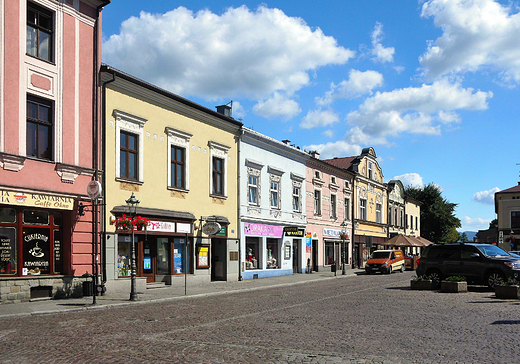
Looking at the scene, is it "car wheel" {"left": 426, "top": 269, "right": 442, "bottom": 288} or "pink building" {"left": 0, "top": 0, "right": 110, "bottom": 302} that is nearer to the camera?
"pink building" {"left": 0, "top": 0, "right": 110, "bottom": 302}

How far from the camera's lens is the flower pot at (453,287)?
20.4m

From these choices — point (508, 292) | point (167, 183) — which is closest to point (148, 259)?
point (167, 183)

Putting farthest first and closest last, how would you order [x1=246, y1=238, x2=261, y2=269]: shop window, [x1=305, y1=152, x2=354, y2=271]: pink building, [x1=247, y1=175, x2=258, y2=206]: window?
[x1=305, y1=152, x2=354, y2=271]: pink building < [x1=247, y1=175, x2=258, y2=206]: window < [x1=246, y1=238, x2=261, y2=269]: shop window

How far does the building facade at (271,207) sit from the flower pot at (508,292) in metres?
15.2

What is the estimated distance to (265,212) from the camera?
1294 inches

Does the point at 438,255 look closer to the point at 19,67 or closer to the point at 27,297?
the point at 27,297

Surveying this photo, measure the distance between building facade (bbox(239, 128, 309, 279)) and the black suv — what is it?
36.6ft

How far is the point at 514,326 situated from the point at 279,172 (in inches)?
940

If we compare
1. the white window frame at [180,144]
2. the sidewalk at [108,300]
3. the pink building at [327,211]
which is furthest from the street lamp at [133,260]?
the pink building at [327,211]

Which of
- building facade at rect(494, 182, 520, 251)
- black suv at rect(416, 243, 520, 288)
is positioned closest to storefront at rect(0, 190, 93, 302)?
black suv at rect(416, 243, 520, 288)

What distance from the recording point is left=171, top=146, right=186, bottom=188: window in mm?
25266

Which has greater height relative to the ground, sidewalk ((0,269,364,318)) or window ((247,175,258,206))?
window ((247,175,258,206))

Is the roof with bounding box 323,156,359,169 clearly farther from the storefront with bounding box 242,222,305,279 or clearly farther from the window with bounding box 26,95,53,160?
the window with bounding box 26,95,53,160

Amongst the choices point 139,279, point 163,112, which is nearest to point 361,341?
point 139,279
